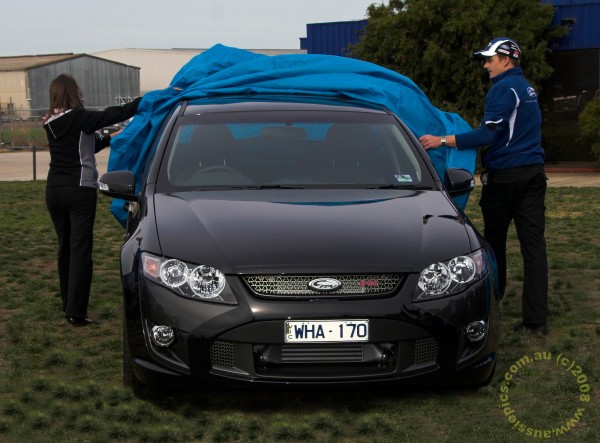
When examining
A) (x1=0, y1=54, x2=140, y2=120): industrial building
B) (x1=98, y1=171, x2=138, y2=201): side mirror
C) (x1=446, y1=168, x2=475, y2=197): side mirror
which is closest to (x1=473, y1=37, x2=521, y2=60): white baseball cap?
(x1=446, y1=168, x2=475, y2=197): side mirror

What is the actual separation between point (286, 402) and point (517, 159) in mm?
2465

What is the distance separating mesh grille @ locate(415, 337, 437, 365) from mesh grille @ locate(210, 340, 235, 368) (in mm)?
827

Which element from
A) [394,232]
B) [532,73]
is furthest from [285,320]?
[532,73]

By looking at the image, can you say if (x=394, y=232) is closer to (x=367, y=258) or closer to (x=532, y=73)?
(x=367, y=258)

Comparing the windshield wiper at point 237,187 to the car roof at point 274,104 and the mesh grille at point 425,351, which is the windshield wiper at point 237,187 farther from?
the mesh grille at point 425,351

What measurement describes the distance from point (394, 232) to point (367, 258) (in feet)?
1.10

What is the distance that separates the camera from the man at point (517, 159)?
652cm

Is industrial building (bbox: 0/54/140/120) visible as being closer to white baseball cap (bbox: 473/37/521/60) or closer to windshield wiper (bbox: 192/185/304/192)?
white baseball cap (bbox: 473/37/521/60)

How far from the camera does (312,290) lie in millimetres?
4531

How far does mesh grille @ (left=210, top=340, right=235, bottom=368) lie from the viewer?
453 centimetres

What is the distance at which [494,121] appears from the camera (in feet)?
21.3

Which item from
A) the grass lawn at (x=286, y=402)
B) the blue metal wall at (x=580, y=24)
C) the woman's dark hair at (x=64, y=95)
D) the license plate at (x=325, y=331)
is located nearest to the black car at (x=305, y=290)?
the license plate at (x=325, y=331)

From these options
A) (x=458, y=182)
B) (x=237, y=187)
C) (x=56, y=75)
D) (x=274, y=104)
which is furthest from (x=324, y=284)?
(x=56, y=75)

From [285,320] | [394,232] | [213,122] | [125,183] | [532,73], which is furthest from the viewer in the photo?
[532,73]
